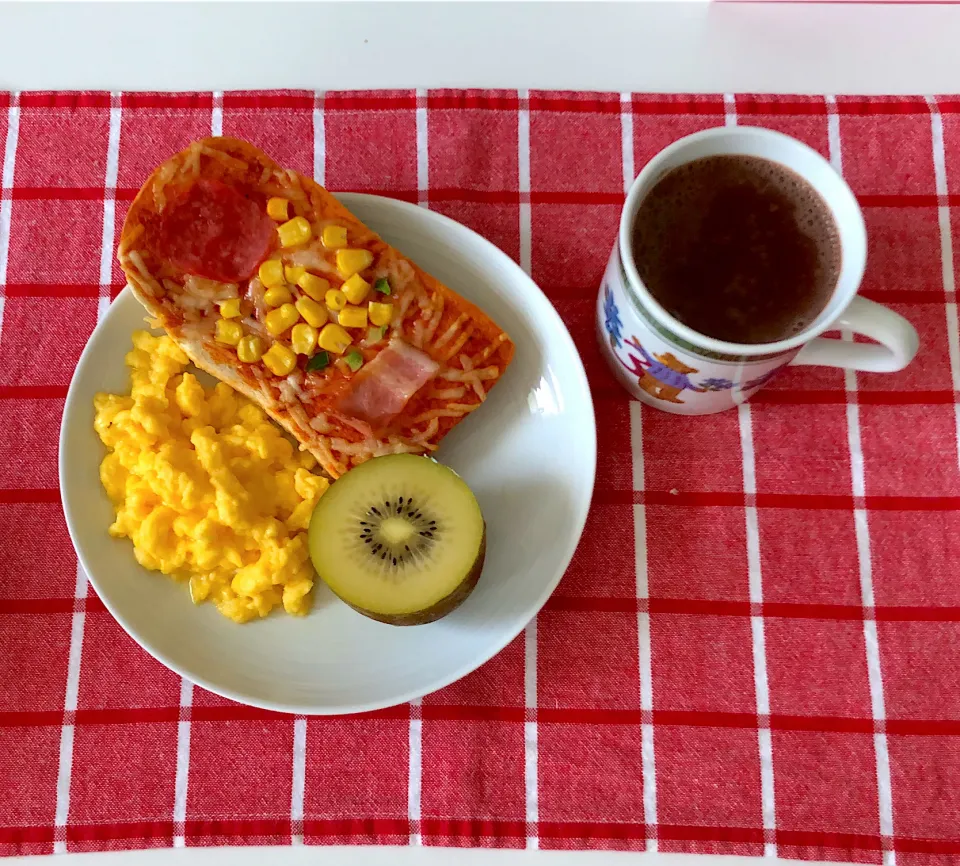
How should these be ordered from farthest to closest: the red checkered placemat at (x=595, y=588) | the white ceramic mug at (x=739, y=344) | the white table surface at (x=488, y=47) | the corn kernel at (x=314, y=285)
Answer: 1. the white table surface at (x=488, y=47)
2. the red checkered placemat at (x=595, y=588)
3. the corn kernel at (x=314, y=285)
4. the white ceramic mug at (x=739, y=344)

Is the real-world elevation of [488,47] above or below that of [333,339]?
above

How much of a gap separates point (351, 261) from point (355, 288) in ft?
0.15

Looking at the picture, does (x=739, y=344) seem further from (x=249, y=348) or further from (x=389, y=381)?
(x=249, y=348)

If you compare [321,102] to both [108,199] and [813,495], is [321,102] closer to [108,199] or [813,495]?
[108,199]

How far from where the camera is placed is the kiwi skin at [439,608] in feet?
4.46

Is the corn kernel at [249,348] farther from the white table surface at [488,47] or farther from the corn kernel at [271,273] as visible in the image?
the white table surface at [488,47]

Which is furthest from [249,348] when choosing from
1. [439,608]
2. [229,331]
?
[439,608]

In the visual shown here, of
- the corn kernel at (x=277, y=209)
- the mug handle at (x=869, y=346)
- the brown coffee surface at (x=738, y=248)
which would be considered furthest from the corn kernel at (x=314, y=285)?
the mug handle at (x=869, y=346)

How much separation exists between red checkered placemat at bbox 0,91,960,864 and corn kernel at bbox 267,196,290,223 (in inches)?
12.9

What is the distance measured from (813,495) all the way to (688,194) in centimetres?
65

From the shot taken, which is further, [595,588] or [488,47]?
[488,47]

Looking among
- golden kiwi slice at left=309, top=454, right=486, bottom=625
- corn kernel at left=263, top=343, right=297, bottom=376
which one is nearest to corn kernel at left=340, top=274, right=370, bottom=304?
corn kernel at left=263, top=343, right=297, bottom=376

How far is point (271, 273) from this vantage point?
1415mm

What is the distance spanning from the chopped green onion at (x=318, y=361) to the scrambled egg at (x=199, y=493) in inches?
7.3
